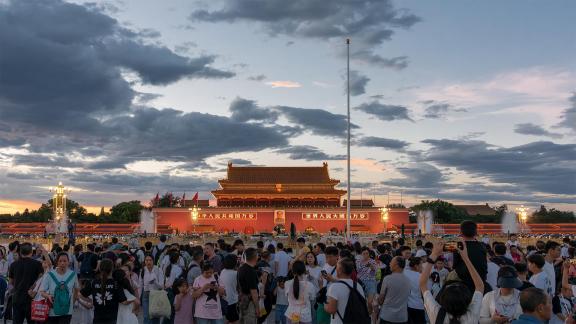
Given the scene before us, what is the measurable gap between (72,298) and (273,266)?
203 inches


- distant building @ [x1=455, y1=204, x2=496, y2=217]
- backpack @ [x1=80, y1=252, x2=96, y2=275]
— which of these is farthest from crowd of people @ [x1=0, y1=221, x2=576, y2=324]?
distant building @ [x1=455, y1=204, x2=496, y2=217]

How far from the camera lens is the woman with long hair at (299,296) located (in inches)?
323

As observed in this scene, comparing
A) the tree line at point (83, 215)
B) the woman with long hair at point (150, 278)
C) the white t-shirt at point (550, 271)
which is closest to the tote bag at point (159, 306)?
the woman with long hair at point (150, 278)

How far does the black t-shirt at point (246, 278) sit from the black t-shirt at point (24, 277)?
3308 mm

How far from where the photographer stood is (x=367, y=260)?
11.9m

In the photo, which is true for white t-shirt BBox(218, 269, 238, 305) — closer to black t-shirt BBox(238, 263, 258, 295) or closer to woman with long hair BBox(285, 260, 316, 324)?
black t-shirt BBox(238, 263, 258, 295)

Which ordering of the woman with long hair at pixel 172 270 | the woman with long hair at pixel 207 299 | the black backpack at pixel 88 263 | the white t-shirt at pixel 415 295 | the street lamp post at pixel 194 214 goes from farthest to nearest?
the street lamp post at pixel 194 214 < the black backpack at pixel 88 263 < the woman with long hair at pixel 172 270 < the white t-shirt at pixel 415 295 < the woman with long hair at pixel 207 299

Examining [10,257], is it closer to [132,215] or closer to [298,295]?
[298,295]

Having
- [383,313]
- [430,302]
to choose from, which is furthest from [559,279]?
[430,302]

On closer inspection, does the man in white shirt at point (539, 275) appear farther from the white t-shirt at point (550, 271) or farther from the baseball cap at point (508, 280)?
the baseball cap at point (508, 280)

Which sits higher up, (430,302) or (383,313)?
(430,302)

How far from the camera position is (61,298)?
8398 millimetres

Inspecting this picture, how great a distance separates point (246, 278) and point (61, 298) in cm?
270

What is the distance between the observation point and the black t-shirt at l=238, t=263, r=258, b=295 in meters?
8.60
